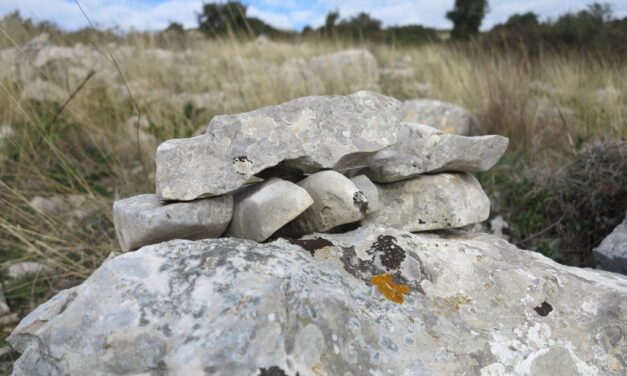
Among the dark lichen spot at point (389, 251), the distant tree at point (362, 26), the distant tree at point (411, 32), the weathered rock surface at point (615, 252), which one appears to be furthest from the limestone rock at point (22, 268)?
the distant tree at point (411, 32)

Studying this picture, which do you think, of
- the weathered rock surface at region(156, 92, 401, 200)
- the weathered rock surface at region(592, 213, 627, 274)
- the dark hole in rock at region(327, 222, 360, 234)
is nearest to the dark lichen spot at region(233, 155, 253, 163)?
the weathered rock surface at region(156, 92, 401, 200)

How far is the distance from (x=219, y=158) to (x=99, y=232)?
7.41 feet

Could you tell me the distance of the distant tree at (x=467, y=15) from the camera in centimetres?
2111

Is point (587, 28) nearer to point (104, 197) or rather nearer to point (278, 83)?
point (278, 83)

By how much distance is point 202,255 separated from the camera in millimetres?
1614

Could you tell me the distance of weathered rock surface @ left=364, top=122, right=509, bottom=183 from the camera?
2355 millimetres

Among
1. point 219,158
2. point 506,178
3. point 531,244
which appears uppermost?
point 219,158

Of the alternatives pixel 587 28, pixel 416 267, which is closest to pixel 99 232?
pixel 416 267

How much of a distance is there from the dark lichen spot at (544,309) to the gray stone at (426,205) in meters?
0.66

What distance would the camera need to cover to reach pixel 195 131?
16.1 feet

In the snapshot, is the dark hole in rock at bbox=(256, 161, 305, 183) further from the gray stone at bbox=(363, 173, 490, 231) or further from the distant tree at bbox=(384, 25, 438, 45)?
the distant tree at bbox=(384, 25, 438, 45)

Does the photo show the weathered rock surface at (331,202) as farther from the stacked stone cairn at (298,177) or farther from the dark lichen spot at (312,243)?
the dark lichen spot at (312,243)

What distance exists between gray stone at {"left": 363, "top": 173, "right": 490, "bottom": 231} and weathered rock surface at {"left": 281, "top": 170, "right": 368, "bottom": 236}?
0.31m

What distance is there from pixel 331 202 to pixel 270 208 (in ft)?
0.84
